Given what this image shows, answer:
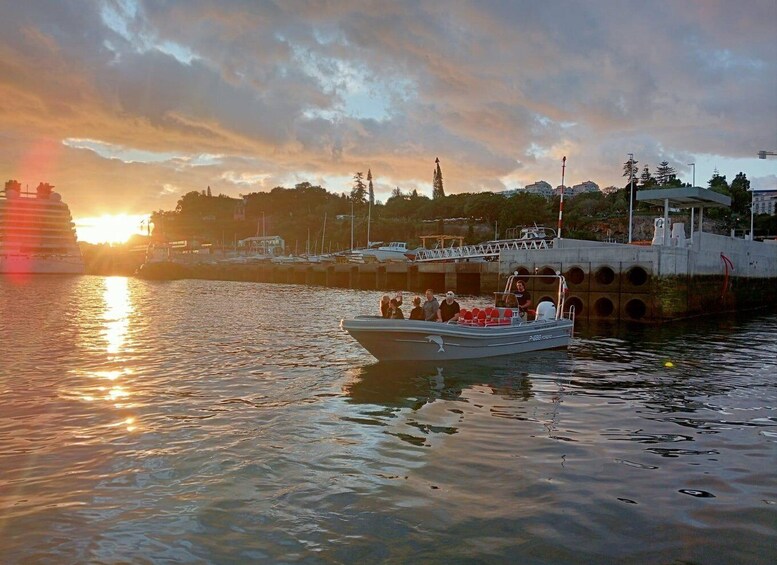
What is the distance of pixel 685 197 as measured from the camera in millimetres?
32469

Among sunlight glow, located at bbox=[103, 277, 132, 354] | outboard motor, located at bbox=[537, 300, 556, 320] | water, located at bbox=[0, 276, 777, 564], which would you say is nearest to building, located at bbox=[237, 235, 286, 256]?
sunlight glow, located at bbox=[103, 277, 132, 354]

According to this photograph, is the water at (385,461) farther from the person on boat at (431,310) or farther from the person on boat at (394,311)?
the person on boat at (431,310)

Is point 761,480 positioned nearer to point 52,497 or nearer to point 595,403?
point 595,403

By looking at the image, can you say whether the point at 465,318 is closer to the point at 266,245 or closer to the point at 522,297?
the point at 522,297

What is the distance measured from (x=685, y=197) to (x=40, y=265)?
11767 centimetres

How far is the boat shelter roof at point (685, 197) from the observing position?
32.1 meters

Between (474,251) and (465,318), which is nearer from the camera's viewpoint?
(465,318)

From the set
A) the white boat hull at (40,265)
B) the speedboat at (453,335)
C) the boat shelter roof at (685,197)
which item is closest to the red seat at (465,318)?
the speedboat at (453,335)

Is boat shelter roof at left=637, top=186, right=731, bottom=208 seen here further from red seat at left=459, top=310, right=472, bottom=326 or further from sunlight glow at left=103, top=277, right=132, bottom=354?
sunlight glow at left=103, top=277, right=132, bottom=354

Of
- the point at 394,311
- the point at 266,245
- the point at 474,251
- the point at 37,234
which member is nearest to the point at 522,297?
the point at 394,311

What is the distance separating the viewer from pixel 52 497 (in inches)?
279

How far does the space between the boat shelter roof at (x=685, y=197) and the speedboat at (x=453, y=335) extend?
16980 millimetres

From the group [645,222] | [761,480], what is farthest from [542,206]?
[761,480]

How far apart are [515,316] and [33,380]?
13289 millimetres
